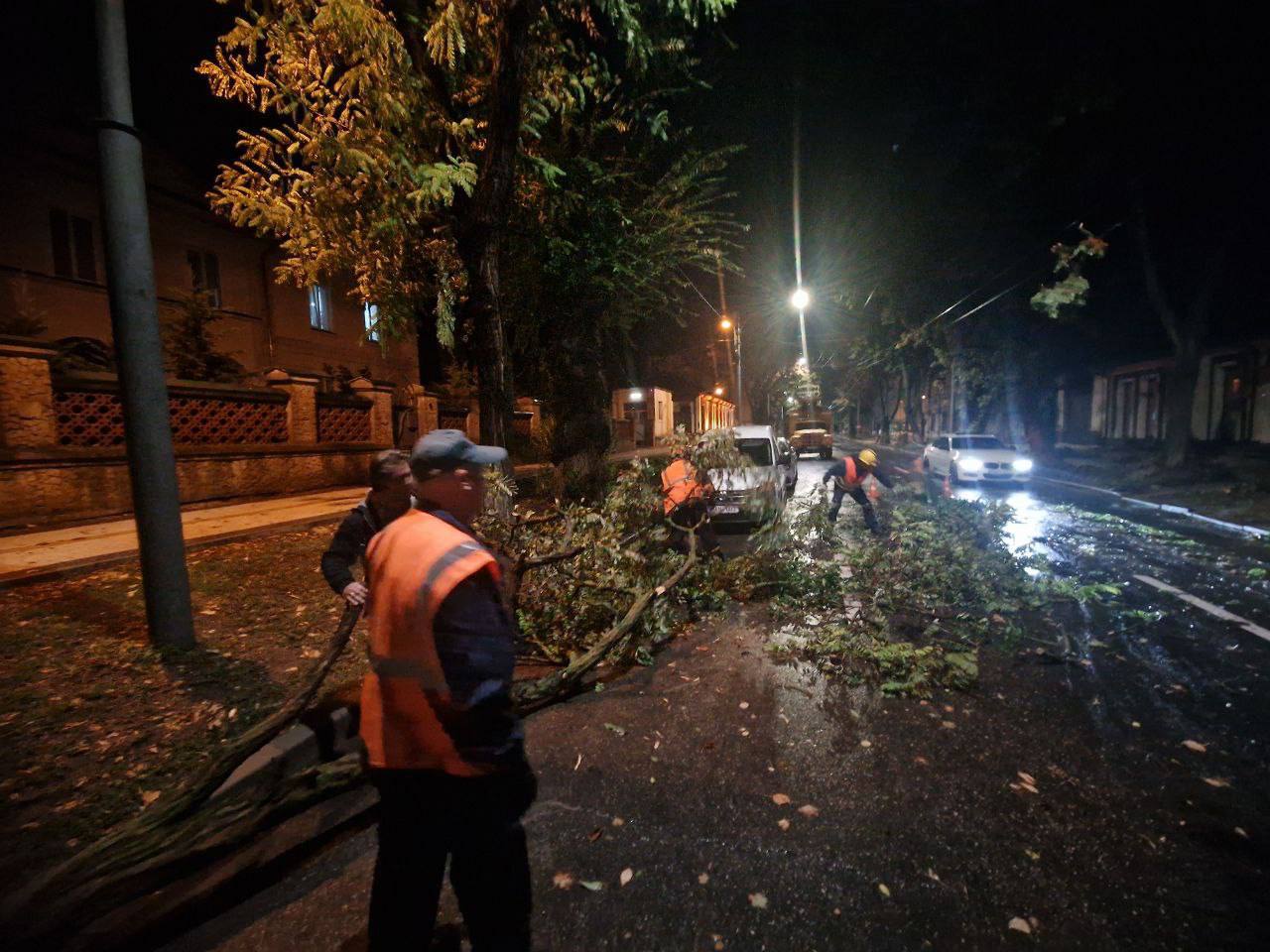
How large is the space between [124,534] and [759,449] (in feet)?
32.1

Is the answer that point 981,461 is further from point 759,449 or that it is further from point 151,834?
point 151,834

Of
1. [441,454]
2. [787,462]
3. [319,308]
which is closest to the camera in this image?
[441,454]

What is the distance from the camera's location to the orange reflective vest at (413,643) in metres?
1.68

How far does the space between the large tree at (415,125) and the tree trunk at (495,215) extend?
0.6 inches

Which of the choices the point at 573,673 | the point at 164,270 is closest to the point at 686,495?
the point at 573,673

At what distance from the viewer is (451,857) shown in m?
1.79

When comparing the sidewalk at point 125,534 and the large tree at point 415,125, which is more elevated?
the large tree at point 415,125

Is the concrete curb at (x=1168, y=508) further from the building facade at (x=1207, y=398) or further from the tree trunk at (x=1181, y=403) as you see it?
the building facade at (x=1207, y=398)

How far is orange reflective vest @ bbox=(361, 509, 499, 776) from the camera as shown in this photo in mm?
1678

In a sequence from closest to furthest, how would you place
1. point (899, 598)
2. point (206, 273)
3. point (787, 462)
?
1. point (899, 598)
2. point (787, 462)
3. point (206, 273)

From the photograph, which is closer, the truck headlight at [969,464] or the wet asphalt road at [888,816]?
the wet asphalt road at [888,816]

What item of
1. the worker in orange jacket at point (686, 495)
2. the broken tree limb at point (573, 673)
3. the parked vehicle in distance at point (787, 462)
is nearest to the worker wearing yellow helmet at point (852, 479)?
the parked vehicle in distance at point (787, 462)

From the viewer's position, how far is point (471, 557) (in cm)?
170

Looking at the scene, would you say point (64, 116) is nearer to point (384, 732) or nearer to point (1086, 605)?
point (384, 732)
